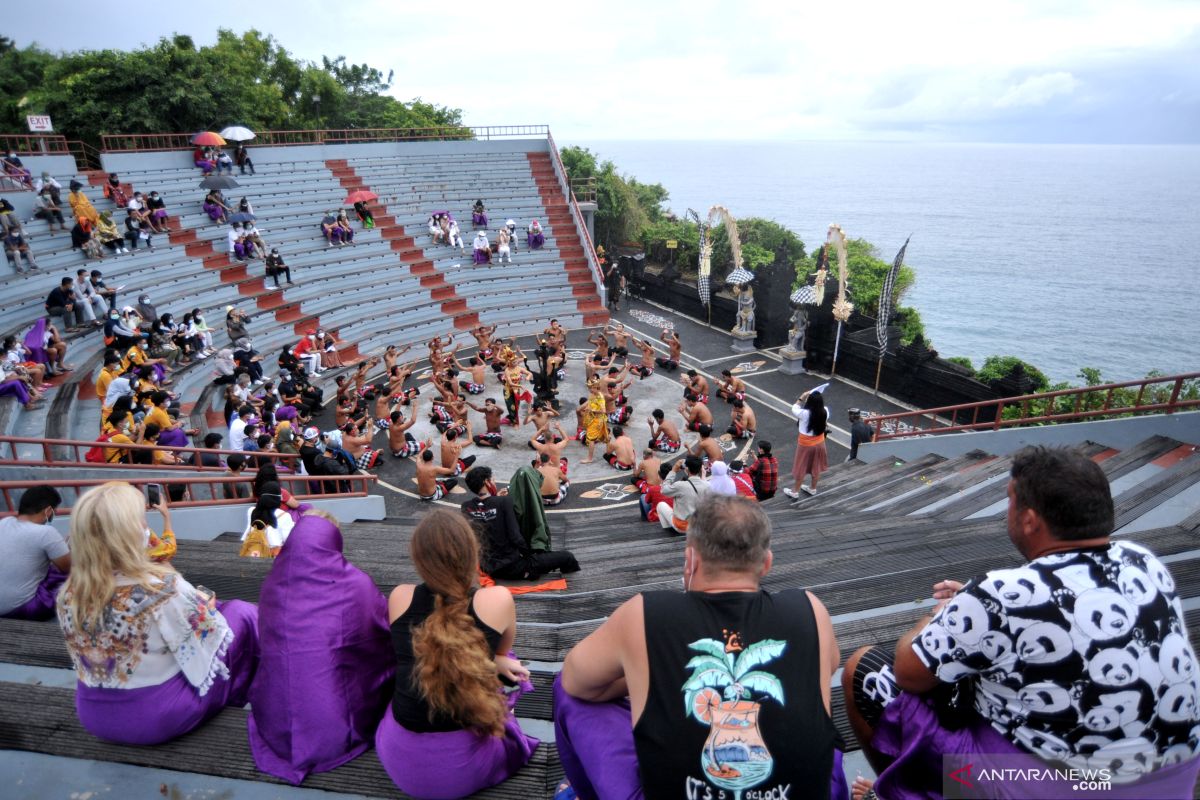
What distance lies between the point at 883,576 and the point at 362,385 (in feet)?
44.1

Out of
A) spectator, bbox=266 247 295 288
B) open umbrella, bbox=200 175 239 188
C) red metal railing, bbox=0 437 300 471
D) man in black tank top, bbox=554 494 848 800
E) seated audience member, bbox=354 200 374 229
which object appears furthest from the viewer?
seated audience member, bbox=354 200 374 229

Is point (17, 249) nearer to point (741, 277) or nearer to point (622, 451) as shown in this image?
point (622, 451)

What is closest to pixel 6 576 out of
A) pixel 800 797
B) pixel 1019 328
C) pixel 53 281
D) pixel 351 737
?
A: pixel 351 737

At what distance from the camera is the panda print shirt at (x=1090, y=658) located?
2.11 metres

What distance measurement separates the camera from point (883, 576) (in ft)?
16.4

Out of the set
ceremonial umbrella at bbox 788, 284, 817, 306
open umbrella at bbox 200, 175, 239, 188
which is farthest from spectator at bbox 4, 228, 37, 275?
ceremonial umbrella at bbox 788, 284, 817, 306

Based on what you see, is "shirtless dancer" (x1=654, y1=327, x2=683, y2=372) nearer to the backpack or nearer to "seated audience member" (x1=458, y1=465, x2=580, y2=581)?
"seated audience member" (x1=458, y1=465, x2=580, y2=581)

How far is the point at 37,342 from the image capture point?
12156mm

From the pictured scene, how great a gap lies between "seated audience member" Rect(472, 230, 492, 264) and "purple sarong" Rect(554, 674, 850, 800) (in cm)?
2291

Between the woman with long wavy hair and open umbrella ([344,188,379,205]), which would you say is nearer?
the woman with long wavy hair

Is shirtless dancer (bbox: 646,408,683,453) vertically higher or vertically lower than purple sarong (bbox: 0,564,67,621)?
lower

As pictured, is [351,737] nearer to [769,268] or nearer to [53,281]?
[53,281]

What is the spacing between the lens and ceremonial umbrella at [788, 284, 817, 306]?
18375 mm

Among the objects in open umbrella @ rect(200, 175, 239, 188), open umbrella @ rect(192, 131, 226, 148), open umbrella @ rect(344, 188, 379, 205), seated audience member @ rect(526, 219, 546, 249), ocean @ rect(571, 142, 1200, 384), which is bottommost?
ocean @ rect(571, 142, 1200, 384)
